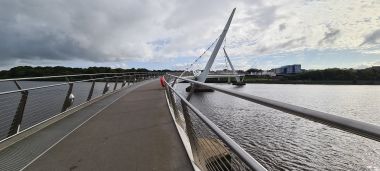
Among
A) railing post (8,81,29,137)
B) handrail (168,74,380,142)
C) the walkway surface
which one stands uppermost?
handrail (168,74,380,142)

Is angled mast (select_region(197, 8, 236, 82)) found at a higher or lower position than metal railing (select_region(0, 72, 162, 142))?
higher

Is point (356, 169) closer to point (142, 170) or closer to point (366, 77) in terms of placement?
point (142, 170)

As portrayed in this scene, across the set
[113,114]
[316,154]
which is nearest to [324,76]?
[316,154]

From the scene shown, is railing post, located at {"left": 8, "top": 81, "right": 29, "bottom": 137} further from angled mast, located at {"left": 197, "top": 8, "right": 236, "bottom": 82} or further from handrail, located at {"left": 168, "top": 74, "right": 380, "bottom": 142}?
angled mast, located at {"left": 197, "top": 8, "right": 236, "bottom": 82}

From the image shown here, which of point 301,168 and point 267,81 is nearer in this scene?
point 301,168

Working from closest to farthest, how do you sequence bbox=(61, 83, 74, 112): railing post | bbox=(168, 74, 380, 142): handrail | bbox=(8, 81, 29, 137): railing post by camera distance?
bbox=(168, 74, 380, 142): handrail
bbox=(8, 81, 29, 137): railing post
bbox=(61, 83, 74, 112): railing post

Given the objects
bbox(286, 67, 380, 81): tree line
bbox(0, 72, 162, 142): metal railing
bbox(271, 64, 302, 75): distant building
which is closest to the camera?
→ bbox(0, 72, 162, 142): metal railing

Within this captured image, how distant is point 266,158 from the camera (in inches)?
771

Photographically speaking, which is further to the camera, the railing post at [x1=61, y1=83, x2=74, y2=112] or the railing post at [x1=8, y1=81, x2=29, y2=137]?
the railing post at [x1=61, y1=83, x2=74, y2=112]

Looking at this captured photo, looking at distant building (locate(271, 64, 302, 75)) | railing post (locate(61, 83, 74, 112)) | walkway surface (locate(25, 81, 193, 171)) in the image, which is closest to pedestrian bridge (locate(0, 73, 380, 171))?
walkway surface (locate(25, 81, 193, 171))

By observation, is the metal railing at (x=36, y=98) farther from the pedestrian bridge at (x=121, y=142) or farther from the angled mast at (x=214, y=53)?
the angled mast at (x=214, y=53)

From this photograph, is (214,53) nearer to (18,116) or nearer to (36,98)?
(36,98)

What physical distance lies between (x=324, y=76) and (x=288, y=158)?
136883mm

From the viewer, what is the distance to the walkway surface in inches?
179
